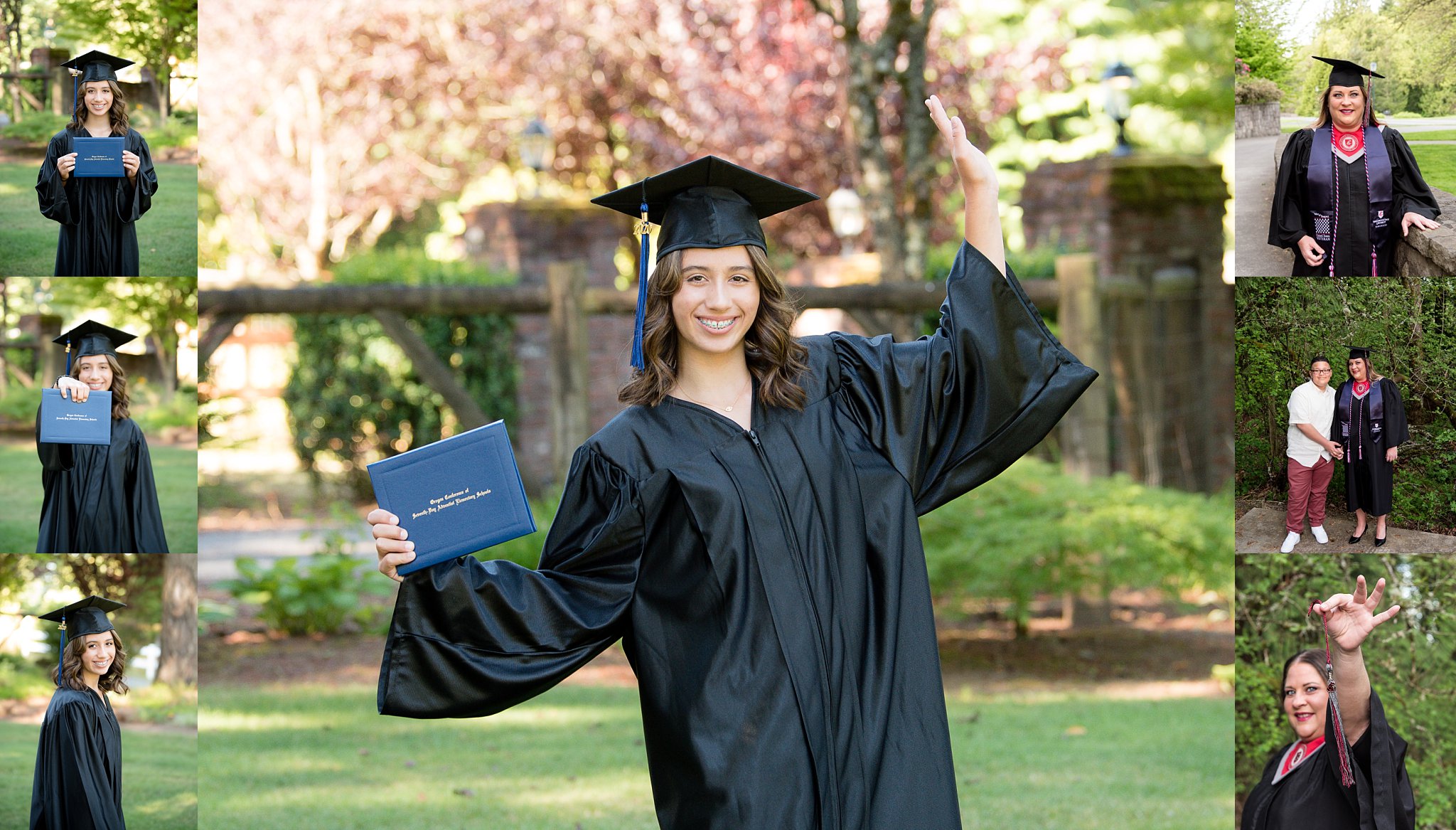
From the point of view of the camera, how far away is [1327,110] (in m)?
3.74

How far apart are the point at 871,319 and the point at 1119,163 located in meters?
2.46

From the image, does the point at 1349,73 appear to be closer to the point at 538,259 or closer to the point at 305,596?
the point at 305,596

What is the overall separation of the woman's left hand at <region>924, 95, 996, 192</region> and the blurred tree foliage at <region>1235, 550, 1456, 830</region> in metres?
1.57

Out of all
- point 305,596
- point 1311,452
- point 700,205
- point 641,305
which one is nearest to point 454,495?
point 641,305

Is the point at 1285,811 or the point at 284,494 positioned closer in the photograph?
the point at 1285,811

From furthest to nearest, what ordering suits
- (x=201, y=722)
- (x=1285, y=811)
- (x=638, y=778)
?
(x=201, y=722)
(x=638, y=778)
(x=1285, y=811)

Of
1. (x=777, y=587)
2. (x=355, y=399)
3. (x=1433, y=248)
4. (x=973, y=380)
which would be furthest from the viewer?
(x=355, y=399)

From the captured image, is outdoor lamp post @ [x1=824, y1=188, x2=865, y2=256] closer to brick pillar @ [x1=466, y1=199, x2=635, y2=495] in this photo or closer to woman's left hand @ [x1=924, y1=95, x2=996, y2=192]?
brick pillar @ [x1=466, y1=199, x2=635, y2=495]

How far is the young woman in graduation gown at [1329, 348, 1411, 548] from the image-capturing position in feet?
12.1

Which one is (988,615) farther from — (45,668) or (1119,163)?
(45,668)

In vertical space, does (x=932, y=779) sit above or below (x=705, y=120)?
below

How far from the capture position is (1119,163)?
33.0 ft

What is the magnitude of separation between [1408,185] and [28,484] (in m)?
3.89

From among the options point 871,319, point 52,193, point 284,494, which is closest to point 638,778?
point 52,193
